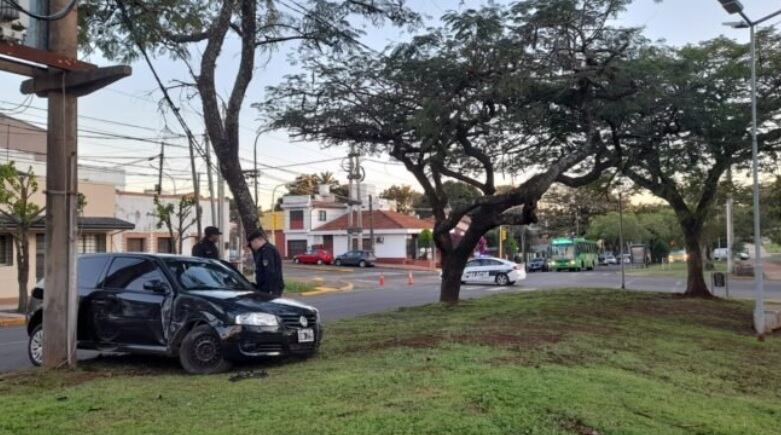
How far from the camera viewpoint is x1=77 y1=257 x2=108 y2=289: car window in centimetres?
941

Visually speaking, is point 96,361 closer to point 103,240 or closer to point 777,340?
point 777,340

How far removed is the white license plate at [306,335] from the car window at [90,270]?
2.80 metres

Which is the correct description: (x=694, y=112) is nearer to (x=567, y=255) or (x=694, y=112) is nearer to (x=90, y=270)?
(x=90, y=270)

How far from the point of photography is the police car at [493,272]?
37594 mm

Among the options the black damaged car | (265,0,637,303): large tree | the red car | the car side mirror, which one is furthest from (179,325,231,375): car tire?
the red car

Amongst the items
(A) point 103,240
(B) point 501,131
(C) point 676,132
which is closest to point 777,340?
(C) point 676,132

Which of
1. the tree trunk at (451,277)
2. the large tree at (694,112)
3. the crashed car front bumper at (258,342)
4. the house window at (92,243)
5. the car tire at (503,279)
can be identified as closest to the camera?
the crashed car front bumper at (258,342)

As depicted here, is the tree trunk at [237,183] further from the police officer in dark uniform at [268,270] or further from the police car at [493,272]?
the police car at [493,272]

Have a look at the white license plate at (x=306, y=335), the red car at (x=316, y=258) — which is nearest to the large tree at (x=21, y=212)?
the white license plate at (x=306, y=335)

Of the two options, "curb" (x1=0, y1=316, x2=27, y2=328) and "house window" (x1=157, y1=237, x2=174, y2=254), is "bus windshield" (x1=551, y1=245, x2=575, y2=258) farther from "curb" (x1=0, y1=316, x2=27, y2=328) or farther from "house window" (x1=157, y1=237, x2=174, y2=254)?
"curb" (x1=0, y1=316, x2=27, y2=328)

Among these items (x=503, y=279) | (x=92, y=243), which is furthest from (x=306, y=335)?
(x=503, y=279)

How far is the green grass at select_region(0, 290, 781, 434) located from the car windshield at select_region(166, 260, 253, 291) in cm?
107

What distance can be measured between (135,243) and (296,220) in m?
33.8

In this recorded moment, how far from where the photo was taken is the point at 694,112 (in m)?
16.3
